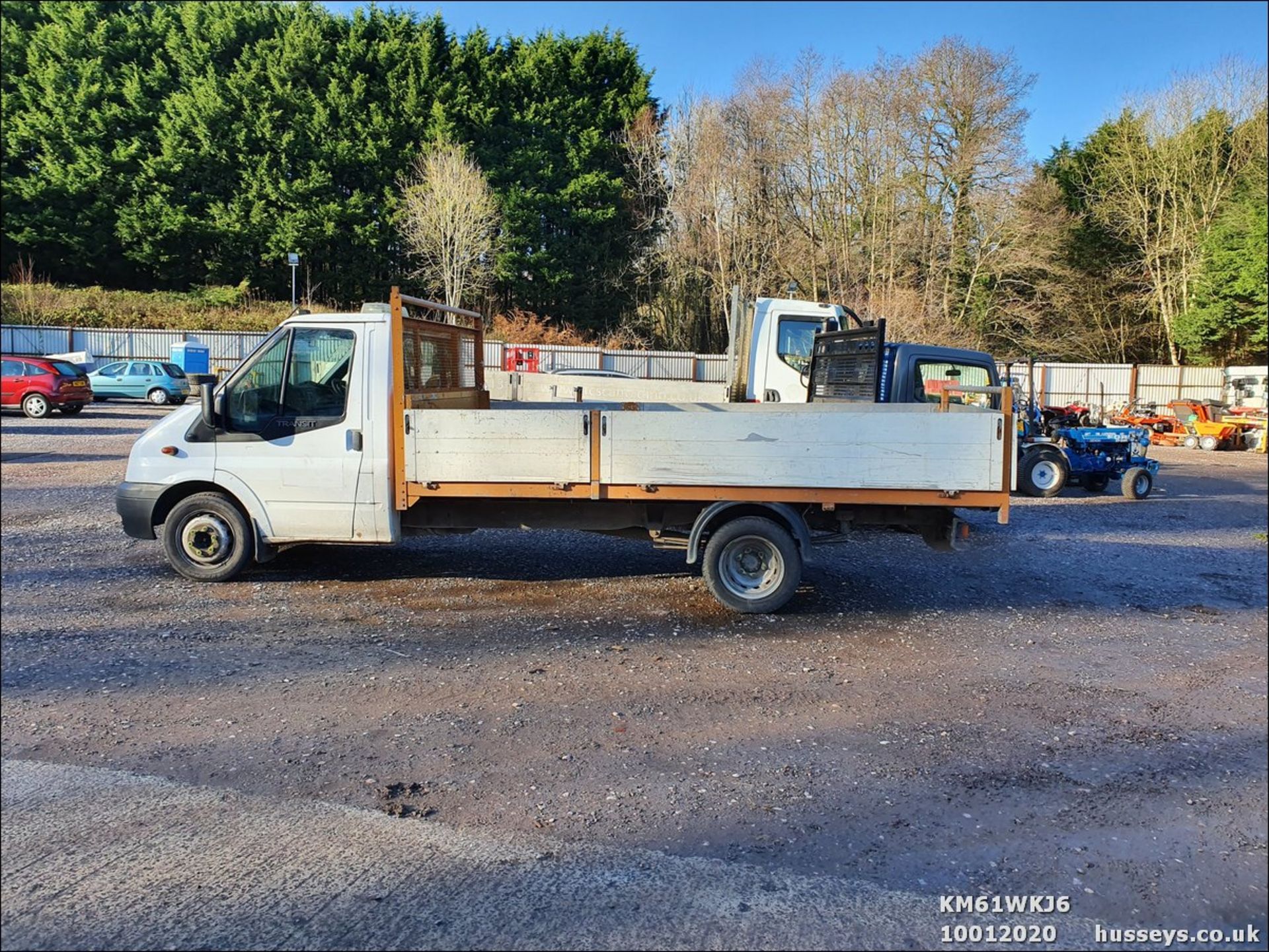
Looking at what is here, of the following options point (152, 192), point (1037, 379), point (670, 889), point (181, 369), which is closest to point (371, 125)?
point (152, 192)

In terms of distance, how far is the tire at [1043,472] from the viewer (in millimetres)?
13859

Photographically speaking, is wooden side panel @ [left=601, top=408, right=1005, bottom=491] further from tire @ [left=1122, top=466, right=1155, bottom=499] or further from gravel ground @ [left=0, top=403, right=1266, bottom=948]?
tire @ [left=1122, top=466, right=1155, bottom=499]

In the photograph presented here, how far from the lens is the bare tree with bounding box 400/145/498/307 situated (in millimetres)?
35156

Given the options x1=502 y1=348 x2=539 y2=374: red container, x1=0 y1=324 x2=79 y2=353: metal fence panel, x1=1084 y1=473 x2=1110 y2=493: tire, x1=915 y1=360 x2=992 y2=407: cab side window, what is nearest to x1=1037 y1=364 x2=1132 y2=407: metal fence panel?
x1=502 y1=348 x2=539 y2=374: red container

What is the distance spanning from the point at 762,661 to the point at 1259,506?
272cm

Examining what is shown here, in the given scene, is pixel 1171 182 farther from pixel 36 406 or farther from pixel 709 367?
pixel 36 406

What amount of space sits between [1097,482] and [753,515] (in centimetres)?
1071

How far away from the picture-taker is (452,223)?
1385 inches

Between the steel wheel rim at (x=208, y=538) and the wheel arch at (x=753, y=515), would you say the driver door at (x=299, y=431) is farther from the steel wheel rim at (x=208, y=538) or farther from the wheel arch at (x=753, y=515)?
the wheel arch at (x=753, y=515)

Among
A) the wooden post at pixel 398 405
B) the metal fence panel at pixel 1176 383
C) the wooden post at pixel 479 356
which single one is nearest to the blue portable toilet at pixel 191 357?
the wooden post at pixel 479 356

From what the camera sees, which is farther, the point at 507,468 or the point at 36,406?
the point at 36,406

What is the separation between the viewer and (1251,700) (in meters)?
3.09

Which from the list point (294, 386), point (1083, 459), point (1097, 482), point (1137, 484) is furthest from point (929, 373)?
point (294, 386)

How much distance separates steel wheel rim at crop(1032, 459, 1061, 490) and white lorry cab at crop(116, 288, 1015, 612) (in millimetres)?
8067
